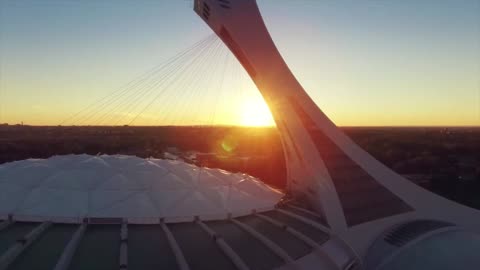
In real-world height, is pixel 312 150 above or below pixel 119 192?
above

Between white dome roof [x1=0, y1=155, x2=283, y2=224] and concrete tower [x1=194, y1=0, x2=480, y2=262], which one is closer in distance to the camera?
white dome roof [x1=0, y1=155, x2=283, y2=224]

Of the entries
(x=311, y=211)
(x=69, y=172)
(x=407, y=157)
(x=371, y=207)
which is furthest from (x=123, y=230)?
(x=407, y=157)

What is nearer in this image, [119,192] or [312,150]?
[119,192]

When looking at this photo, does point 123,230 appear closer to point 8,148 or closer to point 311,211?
point 311,211
